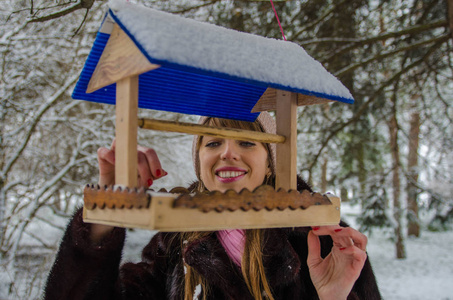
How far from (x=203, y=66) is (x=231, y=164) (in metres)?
0.59

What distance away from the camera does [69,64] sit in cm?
445

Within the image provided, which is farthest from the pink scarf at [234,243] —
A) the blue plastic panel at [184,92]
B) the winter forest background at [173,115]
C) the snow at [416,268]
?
the snow at [416,268]

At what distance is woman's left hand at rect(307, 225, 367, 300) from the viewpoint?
1393 millimetres

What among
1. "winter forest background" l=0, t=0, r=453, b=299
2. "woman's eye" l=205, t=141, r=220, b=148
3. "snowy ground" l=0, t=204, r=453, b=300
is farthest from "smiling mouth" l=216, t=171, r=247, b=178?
"snowy ground" l=0, t=204, r=453, b=300

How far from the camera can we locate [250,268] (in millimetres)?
1550

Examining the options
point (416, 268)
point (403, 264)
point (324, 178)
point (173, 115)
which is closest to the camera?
point (173, 115)

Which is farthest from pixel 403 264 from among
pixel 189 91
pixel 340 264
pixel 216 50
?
pixel 216 50

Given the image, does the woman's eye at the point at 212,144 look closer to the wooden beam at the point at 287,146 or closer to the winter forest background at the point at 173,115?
the wooden beam at the point at 287,146

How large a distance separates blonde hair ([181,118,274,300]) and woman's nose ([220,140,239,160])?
6.6 inches

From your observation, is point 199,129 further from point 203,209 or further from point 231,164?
point 231,164

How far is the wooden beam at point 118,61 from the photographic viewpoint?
3.17 ft

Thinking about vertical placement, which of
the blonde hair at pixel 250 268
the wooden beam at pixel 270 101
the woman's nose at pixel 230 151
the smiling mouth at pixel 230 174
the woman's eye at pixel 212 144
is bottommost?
the blonde hair at pixel 250 268

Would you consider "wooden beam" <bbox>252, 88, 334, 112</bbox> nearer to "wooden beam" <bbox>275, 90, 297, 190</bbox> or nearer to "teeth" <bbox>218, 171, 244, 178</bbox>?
"wooden beam" <bbox>275, 90, 297, 190</bbox>

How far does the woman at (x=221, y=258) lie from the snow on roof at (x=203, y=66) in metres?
0.20
